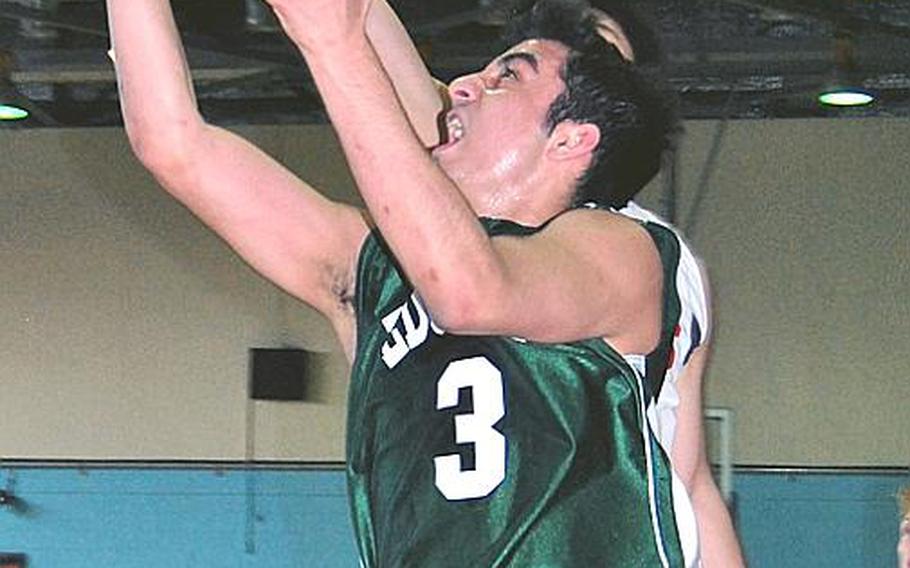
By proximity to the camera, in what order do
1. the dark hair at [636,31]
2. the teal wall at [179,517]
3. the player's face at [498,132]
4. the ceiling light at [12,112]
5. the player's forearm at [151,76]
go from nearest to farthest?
the player's forearm at [151,76]
the player's face at [498,132]
the dark hair at [636,31]
the ceiling light at [12,112]
the teal wall at [179,517]

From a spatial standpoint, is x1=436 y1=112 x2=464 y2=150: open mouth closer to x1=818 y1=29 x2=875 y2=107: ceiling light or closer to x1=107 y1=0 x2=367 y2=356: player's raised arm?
x1=107 y1=0 x2=367 y2=356: player's raised arm

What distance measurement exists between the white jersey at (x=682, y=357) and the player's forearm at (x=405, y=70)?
271 millimetres

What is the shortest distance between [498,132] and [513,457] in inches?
12.9

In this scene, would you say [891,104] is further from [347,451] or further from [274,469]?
[347,451]

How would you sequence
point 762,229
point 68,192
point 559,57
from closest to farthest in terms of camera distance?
point 559,57 < point 762,229 < point 68,192

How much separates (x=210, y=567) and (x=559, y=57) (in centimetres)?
741

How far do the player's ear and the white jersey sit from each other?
0.12 metres

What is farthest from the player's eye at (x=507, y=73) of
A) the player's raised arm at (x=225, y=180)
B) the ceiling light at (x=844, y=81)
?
the ceiling light at (x=844, y=81)

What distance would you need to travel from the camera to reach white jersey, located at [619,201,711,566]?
1865 millimetres

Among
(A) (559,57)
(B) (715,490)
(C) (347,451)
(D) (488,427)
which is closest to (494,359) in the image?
(D) (488,427)

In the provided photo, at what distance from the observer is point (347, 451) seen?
186cm

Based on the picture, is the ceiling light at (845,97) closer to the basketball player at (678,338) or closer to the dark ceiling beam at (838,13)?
the dark ceiling beam at (838,13)

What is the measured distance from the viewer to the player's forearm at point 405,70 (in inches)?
85.6

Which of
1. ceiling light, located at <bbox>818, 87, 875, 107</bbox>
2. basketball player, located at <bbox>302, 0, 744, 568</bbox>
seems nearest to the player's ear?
basketball player, located at <bbox>302, 0, 744, 568</bbox>
